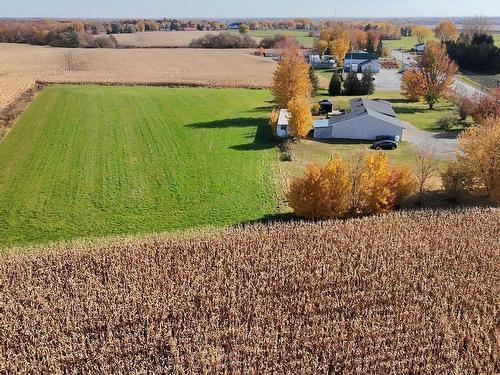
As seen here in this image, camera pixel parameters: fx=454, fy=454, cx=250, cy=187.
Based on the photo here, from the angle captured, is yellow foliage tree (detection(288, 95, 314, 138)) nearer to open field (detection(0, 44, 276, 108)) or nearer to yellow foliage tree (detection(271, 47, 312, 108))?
yellow foliage tree (detection(271, 47, 312, 108))

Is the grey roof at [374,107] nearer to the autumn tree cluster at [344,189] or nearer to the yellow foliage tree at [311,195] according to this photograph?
the autumn tree cluster at [344,189]

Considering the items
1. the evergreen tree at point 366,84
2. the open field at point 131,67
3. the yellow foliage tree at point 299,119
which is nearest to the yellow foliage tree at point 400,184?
the yellow foliage tree at point 299,119

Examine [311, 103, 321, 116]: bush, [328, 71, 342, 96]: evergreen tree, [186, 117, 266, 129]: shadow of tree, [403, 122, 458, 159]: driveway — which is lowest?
[403, 122, 458, 159]: driveway

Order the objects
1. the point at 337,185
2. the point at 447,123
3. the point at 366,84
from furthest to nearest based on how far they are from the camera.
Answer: the point at 366,84 → the point at 447,123 → the point at 337,185

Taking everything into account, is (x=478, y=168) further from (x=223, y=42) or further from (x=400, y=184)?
(x=223, y=42)

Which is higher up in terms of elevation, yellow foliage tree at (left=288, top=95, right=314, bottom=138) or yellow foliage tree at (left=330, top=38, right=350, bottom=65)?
yellow foliage tree at (left=330, top=38, right=350, bottom=65)

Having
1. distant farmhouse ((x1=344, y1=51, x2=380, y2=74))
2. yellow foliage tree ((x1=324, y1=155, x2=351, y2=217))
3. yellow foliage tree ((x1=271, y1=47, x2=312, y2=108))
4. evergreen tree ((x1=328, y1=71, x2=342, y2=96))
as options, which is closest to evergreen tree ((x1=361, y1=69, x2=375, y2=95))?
evergreen tree ((x1=328, y1=71, x2=342, y2=96))

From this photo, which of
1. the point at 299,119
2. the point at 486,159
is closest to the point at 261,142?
the point at 299,119
